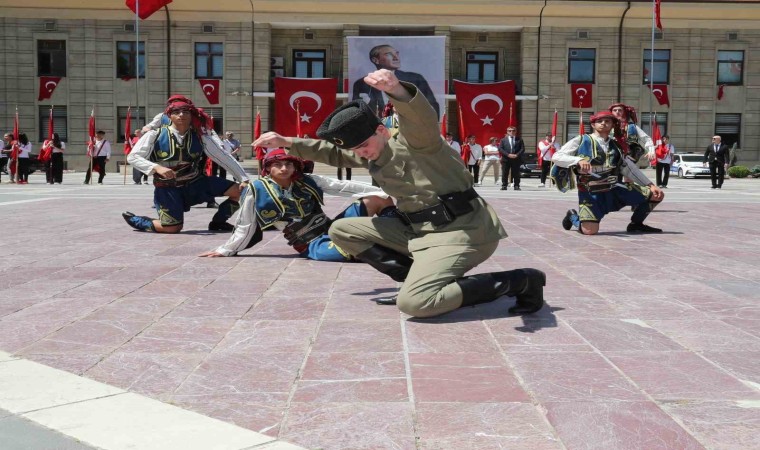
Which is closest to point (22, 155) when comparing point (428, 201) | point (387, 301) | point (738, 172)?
point (387, 301)

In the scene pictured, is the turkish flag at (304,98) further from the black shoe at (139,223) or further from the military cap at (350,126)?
the military cap at (350,126)

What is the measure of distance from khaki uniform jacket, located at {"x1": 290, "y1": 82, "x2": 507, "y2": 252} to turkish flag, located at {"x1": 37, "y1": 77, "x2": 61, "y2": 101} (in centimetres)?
3770

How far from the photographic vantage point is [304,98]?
36.2m

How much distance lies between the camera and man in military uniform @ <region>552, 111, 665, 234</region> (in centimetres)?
991

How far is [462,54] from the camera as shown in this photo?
4169 cm

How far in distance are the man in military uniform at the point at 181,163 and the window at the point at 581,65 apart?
3301 centimetres

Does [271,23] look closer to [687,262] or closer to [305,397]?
[687,262]

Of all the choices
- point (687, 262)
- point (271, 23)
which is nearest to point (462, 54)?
point (271, 23)

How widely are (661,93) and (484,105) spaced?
9.77 metres

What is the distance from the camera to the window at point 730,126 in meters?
41.3

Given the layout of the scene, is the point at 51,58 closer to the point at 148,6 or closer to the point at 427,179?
the point at 148,6

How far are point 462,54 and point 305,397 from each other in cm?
3946

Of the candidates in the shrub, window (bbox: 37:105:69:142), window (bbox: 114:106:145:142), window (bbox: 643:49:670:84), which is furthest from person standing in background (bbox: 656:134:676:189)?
window (bbox: 37:105:69:142)

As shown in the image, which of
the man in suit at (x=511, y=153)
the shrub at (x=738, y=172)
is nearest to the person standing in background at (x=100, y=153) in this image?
the man in suit at (x=511, y=153)
